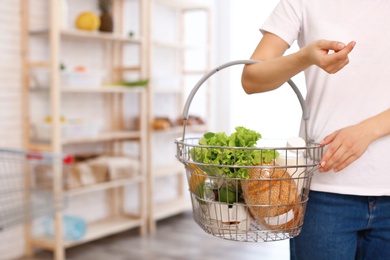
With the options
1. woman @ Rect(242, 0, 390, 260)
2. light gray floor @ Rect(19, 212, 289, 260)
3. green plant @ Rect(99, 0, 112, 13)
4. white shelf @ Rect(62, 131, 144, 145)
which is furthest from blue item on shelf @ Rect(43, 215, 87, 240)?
woman @ Rect(242, 0, 390, 260)

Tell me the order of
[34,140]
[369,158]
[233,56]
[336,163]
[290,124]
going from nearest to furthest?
1. [336,163]
2. [369,158]
3. [34,140]
4. [290,124]
5. [233,56]

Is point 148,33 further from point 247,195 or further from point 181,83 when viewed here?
point 247,195

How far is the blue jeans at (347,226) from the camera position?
120cm

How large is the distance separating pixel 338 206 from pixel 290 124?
3.52 m

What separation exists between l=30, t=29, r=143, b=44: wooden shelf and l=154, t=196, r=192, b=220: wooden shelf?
4.49ft

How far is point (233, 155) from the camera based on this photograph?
952 mm

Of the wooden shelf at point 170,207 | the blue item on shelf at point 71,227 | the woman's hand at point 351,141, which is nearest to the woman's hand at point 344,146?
the woman's hand at point 351,141

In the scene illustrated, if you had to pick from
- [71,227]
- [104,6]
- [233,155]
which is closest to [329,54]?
[233,155]

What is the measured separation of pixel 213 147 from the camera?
0.95 m

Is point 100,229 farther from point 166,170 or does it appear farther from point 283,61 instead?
point 283,61

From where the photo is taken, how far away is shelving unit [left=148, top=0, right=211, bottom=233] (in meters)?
4.49

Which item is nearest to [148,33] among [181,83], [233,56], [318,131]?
[181,83]

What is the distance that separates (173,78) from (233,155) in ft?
11.6

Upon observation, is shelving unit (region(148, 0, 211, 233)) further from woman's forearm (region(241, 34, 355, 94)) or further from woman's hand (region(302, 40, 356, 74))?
woman's hand (region(302, 40, 356, 74))
